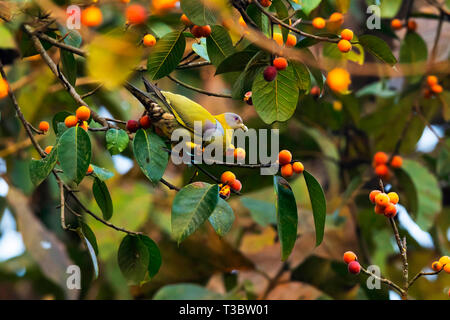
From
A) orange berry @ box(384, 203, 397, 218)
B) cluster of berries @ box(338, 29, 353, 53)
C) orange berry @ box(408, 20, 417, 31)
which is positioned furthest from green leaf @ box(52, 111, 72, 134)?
orange berry @ box(408, 20, 417, 31)

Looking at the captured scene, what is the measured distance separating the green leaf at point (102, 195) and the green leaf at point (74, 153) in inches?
6.4

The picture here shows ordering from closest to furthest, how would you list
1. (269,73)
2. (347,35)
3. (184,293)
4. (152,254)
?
(269,73), (347,35), (152,254), (184,293)

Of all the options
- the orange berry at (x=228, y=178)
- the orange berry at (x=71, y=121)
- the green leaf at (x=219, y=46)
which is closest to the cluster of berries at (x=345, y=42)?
the green leaf at (x=219, y=46)

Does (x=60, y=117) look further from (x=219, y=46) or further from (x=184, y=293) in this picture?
(x=184, y=293)

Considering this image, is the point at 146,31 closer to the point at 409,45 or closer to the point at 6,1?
the point at 6,1

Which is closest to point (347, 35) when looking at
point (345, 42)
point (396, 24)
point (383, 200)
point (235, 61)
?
point (345, 42)

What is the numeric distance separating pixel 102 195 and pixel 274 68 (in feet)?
1.56

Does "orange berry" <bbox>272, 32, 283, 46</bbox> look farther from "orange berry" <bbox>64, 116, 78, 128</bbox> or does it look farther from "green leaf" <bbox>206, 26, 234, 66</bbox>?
"orange berry" <bbox>64, 116, 78, 128</bbox>

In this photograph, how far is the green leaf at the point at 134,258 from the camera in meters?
1.19

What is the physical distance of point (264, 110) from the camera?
3.59 ft

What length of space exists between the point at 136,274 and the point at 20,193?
1330 millimetres

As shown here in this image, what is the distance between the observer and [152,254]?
1.22 m

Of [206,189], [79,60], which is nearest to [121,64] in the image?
[206,189]
